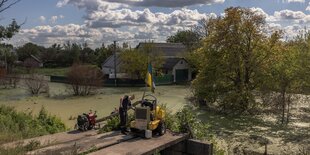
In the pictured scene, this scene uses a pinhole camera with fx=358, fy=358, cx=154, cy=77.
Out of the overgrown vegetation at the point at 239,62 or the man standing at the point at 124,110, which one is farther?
the overgrown vegetation at the point at 239,62

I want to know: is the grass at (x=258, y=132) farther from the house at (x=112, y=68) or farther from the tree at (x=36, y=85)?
the house at (x=112, y=68)

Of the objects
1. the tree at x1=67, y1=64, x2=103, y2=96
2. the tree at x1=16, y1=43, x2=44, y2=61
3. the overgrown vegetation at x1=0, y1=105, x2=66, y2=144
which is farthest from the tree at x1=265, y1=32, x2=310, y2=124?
the tree at x1=16, y1=43, x2=44, y2=61

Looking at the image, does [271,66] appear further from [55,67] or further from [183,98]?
[55,67]

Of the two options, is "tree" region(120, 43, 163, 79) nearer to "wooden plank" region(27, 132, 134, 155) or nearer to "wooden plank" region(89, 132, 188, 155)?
"wooden plank" region(27, 132, 134, 155)

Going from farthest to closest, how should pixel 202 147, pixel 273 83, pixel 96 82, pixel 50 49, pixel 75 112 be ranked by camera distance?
pixel 50 49, pixel 96 82, pixel 75 112, pixel 273 83, pixel 202 147

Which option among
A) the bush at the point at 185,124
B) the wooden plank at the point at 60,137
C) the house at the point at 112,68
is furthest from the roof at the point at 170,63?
the wooden plank at the point at 60,137

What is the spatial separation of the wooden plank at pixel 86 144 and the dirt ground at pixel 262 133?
4931 mm

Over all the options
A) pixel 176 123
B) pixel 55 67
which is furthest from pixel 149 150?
pixel 55 67

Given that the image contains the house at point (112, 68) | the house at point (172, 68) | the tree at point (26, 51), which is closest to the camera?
the house at point (172, 68)

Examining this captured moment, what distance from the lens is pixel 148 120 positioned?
30.4 feet

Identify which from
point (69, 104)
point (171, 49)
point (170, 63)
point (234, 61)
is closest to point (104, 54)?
point (171, 49)

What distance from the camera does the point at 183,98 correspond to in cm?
2836

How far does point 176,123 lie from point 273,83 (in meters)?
11.7

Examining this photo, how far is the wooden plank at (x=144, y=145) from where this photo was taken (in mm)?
7898
